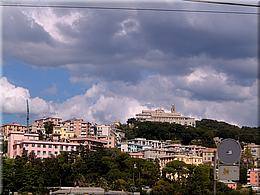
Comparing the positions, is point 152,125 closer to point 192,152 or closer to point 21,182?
point 192,152

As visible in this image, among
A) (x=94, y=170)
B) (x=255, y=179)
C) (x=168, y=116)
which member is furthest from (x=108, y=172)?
(x=255, y=179)

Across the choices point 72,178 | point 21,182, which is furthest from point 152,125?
point 21,182

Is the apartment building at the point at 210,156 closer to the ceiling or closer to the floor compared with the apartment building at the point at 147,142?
closer to the floor

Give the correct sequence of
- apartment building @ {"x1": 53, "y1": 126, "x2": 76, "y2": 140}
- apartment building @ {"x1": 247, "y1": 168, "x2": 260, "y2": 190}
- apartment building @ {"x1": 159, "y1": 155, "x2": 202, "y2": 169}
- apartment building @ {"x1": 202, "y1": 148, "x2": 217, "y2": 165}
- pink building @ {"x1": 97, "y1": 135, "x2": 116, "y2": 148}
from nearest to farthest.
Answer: apartment building @ {"x1": 202, "y1": 148, "x2": 217, "y2": 165}
apartment building @ {"x1": 247, "y1": 168, "x2": 260, "y2": 190}
apartment building @ {"x1": 159, "y1": 155, "x2": 202, "y2": 169}
pink building @ {"x1": 97, "y1": 135, "x2": 116, "y2": 148}
apartment building @ {"x1": 53, "y1": 126, "x2": 76, "y2": 140}

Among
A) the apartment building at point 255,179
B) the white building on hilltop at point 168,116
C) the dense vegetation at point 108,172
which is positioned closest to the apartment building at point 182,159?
the white building on hilltop at point 168,116

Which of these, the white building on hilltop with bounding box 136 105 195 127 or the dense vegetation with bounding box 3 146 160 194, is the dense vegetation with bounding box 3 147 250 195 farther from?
the white building on hilltop with bounding box 136 105 195 127

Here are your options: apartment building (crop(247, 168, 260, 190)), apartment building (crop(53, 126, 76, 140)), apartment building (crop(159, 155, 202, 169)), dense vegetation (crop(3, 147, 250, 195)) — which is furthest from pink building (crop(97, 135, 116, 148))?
apartment building (crop(247, 168, 260, 190))

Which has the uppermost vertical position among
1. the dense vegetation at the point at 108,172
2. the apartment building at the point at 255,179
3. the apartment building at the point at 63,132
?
the apartment building at the point at 63,132

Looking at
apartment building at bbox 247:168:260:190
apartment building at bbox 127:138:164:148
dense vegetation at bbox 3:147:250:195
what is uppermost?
apartment building at bbox 127:138:164:148

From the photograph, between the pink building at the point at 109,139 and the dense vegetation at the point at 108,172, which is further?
the pink building at the point at 109,139

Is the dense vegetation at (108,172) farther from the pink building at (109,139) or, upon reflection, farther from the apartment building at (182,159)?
the pink building at (109,139)

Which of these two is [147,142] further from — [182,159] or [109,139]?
[182,159]

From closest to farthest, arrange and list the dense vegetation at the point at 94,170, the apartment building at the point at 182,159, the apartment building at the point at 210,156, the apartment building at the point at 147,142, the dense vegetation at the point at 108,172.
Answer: the apartment building at the point at 210,156 < the dense vegetation at the point at 108,172 < the dense vegetation at the point at 94,170 < the apartment building at the point at 182,159 < the apartment building at the point at 147,142

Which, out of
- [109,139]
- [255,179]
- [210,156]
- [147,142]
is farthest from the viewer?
[109,139]
